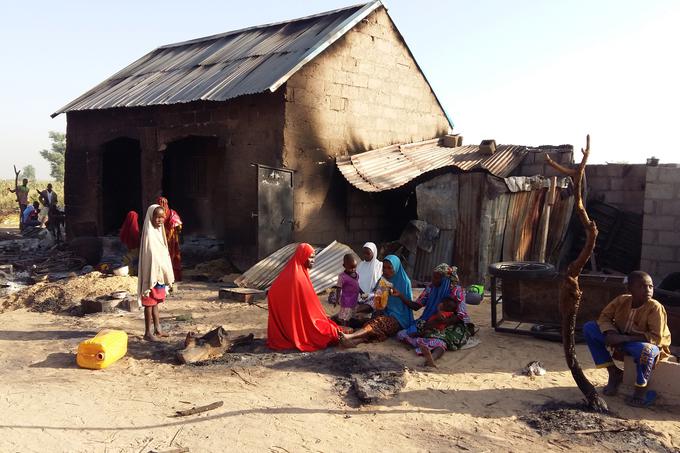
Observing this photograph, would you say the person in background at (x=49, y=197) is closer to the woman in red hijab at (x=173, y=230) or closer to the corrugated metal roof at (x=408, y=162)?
the woman in red hijab at (x=173, y=230)

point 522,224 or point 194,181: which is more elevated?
point 194,181

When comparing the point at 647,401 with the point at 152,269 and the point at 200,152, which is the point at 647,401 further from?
the point at 200,152

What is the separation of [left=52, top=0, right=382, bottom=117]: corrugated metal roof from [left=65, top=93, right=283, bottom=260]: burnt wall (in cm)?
29

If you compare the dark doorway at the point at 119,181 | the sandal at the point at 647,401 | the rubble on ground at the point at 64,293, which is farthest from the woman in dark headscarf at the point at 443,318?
the dark doorway at the point at 119,181

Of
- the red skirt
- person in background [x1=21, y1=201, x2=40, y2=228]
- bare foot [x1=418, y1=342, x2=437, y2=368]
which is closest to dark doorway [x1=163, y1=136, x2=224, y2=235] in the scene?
person in background [x1=21, y1=201, x2=40, y2=228]

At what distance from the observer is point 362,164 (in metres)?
10.9

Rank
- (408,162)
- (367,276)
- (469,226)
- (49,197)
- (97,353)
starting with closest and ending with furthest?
(97,353) < (367,276) < (469,226) < (408,162) < (49,197)

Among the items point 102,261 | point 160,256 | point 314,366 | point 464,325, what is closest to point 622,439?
point 464,325

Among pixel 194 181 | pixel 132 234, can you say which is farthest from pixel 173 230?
pixel 194 181

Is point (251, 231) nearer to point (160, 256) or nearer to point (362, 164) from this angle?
point (362, 164)

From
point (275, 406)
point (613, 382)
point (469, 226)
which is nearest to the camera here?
point (275, 406)

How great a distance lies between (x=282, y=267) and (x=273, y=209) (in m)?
1.14

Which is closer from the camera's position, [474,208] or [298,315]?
[298,315]

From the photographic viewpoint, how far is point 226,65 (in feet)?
39.7
